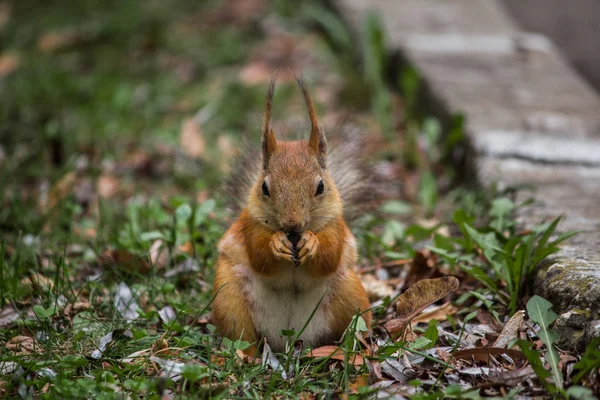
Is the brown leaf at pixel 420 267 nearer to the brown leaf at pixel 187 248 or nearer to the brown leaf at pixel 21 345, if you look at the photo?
the brown leaf at pixel 187 248

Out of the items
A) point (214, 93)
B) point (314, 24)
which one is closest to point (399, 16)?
point (314, 24)

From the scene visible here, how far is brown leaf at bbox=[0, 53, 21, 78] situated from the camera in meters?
5.89

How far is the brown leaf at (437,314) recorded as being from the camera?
2.69m

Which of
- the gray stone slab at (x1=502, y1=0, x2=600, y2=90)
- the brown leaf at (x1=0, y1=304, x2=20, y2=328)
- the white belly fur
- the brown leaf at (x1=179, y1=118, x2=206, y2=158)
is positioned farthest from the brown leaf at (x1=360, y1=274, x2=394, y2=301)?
the gray stone slab at (x1=502, y1=0, x2=600, y2=90)

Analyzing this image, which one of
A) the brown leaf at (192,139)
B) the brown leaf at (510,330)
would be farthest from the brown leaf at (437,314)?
the brown leaf at (192,139)

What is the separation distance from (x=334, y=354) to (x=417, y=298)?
15.9 inches

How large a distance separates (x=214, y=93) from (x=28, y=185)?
1658 mm

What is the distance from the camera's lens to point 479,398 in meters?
1.99

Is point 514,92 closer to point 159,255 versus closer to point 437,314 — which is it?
point 437,314

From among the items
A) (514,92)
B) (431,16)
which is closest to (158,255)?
(514,92)

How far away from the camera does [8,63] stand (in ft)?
19.8

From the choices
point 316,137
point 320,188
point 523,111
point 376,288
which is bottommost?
point 376,288

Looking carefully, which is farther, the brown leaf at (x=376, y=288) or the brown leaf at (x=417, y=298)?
the brown leaf at (x=376, y=288)

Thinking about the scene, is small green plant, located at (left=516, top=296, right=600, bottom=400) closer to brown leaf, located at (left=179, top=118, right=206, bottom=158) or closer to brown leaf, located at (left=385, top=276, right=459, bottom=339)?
brown leaf, located at (left=385, top=276, right=459, bottom=339)
